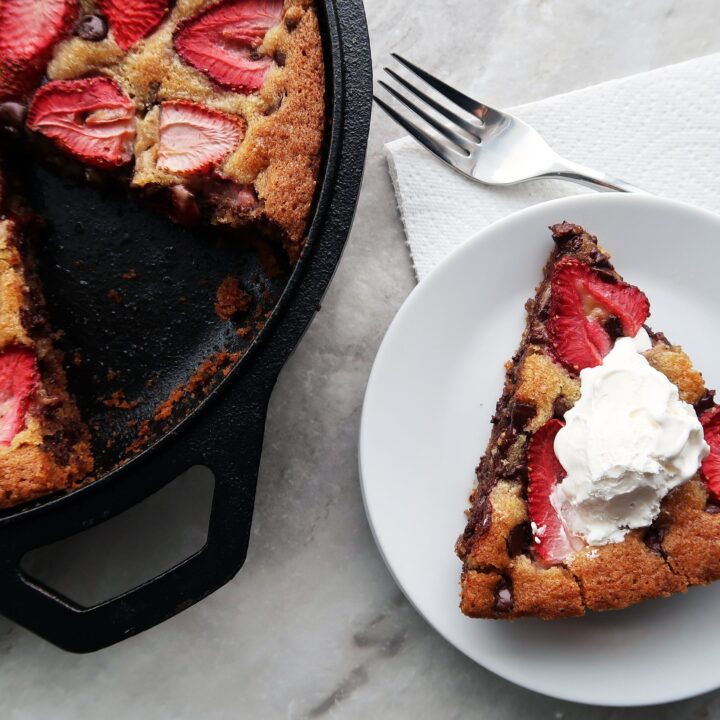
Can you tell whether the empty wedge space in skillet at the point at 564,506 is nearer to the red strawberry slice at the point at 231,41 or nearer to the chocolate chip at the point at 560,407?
the chocolate chip at the point at 560,407

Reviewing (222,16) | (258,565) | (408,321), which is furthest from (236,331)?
(222,16)

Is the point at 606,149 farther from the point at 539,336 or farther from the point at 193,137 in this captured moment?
the point at 193,137

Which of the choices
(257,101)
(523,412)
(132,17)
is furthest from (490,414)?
(132,17)

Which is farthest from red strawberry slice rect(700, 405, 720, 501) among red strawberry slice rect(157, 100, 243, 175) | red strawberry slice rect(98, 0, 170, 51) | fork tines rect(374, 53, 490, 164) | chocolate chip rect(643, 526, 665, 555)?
red strawberry slice rect(98, 0, 170, 51)

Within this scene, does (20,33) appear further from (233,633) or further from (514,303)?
(233,633)

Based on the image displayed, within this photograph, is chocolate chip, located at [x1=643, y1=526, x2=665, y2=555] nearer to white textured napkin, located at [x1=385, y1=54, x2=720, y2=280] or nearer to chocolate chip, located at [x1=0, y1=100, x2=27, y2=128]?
white textured napkin, located at [x1=385, y1=54, x2=720, y2=280]
